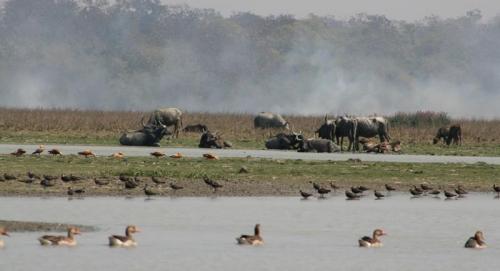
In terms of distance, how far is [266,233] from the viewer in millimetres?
23172

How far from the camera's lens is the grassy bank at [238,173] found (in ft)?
97.3

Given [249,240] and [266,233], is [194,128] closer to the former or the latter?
[266,233]

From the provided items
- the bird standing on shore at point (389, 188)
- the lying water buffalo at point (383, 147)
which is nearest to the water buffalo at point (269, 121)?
the lying water buffalo at point (383, 147)

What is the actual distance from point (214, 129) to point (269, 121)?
23.2ft

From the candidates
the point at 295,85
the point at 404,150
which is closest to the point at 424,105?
the point at 295,85

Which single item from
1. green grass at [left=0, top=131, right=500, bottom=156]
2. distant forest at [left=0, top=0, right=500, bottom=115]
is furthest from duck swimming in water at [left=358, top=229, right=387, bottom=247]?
distant forest at [left=0, top=0, right=500, bottom=115]

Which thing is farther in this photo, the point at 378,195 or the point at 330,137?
the point at 330,137

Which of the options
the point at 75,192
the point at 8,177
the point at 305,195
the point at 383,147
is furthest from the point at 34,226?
the point at 383,147

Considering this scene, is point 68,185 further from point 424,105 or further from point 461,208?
point 424,105

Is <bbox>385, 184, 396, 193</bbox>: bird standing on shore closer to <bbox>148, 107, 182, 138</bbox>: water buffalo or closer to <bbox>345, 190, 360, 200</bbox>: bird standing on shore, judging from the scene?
<bbox>345, 190, 360, 200</bbox>: bird standing on shore

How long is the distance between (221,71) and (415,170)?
8760 cm

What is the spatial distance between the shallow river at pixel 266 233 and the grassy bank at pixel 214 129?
18803 millimetres

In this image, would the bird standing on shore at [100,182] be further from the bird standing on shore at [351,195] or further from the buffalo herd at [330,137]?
the buffalo herd at [330,137]

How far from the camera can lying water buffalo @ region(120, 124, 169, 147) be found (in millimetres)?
47625
